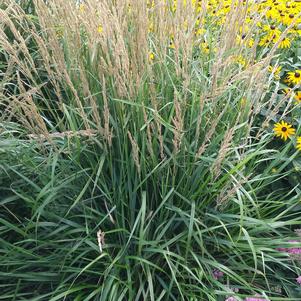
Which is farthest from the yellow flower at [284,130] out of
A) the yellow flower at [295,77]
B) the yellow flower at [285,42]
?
the yellow flower at [285,42]

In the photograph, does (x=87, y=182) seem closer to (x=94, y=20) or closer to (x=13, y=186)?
(x=13, y=186)

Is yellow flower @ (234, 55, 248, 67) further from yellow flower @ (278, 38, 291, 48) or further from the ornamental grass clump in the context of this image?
yellow flower @ (278, 38, 291, 48)

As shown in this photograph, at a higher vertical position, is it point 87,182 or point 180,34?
point 180,34

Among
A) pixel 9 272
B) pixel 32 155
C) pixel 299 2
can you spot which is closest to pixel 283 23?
pixel 299 2

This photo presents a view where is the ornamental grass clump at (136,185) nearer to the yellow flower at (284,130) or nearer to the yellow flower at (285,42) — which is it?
the yellow flower at (284,130)

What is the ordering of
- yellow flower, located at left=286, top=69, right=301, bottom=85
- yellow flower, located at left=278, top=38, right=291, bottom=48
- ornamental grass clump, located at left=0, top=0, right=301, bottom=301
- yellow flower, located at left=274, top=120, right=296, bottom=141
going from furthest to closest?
yellow flower, located at left=278, top=38, right=291, bottom=48
yellow flower, located at left=286, top=69, right=301, bottom=85
yellow flower, located at left=274, top=120, right=296, bottom=141
ornamental grass clump, located at left=0, top=0, right=301, bottom=301

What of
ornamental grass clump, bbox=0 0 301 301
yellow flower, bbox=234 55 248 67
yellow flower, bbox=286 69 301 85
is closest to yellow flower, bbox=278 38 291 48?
yellow flower, bbox=286 69 301 85

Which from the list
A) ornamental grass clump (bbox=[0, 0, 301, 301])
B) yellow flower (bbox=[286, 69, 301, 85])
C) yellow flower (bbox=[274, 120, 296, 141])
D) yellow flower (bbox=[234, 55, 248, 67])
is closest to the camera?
ornamental grass clump (bbox=[0, 0, 301, 301])

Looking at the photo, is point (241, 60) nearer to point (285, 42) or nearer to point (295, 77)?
point (295, 77)

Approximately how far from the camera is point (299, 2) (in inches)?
151

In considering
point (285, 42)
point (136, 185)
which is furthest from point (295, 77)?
point (136, 185)

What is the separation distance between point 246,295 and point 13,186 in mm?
1135

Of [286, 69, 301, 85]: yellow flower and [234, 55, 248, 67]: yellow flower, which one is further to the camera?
[286, 69, 301, 85]: yellow flower

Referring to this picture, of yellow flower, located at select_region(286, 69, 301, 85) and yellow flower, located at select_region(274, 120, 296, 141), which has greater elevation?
yellow flower, located at select_region(286, 69, 301, 85)
